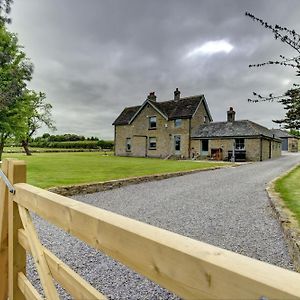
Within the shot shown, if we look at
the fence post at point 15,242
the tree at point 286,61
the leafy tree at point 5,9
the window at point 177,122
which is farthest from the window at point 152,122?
the fence post at point 15,242

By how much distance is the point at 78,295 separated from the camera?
1.43 meters

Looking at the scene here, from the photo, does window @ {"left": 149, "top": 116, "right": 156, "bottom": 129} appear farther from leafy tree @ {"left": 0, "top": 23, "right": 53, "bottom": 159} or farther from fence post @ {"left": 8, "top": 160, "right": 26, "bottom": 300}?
fence post @ {"left": 8, "top": 160, "right": 26, "bottom": 300}

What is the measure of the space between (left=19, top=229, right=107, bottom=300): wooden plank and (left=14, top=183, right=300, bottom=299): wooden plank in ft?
0.78

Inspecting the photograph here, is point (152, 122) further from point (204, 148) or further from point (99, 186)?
point (99, 186)

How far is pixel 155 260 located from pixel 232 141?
29323 mm

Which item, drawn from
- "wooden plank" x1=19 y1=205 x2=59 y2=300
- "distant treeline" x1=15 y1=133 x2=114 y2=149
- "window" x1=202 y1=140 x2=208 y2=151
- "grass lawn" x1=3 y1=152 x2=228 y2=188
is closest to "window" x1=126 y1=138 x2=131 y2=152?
"window" x1=202 y1=140 x2=208 y2=151

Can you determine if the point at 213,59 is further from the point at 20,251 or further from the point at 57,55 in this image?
the point at 20,251

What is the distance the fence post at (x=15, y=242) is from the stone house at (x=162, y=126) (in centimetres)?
2978

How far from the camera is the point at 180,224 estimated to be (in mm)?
6125

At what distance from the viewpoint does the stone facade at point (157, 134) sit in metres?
32.1

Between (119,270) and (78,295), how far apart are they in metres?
2.65

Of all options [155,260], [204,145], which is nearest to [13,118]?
[155,260]

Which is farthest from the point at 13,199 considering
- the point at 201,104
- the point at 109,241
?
the point at 201,104

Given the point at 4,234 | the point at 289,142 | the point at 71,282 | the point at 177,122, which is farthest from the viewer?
the point at 289,142
